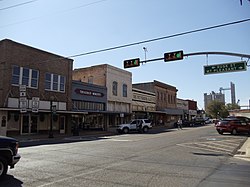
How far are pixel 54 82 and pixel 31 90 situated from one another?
3519 millimetres

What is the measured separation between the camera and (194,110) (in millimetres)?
84000

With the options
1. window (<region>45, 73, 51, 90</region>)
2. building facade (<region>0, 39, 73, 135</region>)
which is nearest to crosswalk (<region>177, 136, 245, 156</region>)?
building facade (<region>0, 39, 73, 135</region>)

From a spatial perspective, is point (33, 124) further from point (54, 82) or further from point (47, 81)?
point (54, 82)

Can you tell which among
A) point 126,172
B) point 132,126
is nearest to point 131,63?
point 126,172

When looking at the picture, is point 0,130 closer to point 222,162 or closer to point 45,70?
point 45,70

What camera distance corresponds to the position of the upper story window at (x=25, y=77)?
1051 inches

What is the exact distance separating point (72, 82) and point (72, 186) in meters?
27.4

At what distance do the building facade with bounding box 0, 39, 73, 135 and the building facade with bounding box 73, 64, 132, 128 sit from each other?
828 cm

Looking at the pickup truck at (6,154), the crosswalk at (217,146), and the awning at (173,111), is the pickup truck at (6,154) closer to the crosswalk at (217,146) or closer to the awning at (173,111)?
the crosswalk at (217,146)

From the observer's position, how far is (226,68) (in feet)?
65.4

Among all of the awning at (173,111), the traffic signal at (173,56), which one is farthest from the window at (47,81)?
the awning at (173,111)

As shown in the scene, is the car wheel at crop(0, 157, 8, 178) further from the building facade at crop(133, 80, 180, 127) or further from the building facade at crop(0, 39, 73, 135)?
the building facade at crop(133, 80, 180, 127)

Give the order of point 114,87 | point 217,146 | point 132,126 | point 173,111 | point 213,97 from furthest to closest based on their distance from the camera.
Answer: point 213,97 → point 173,111 → point 114,87 → point 132,126 → point 217,146

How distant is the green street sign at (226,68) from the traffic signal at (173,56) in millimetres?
3201
